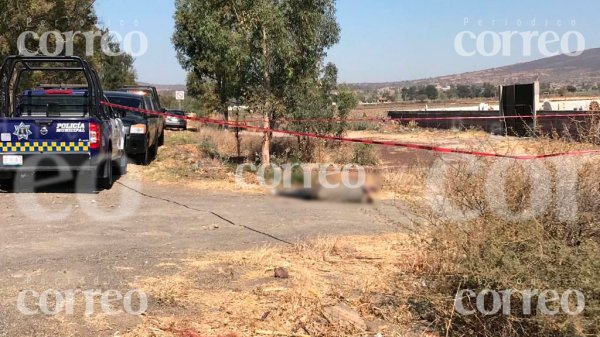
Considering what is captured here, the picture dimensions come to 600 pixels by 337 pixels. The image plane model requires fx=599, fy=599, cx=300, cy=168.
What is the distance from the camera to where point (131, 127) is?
1380 centimetres

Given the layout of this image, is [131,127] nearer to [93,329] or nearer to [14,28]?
[14,28]

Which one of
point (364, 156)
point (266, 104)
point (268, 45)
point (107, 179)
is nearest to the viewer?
point (107, 179)

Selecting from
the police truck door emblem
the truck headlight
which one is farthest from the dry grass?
the truck headlight

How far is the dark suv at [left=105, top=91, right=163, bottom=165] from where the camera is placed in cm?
1380

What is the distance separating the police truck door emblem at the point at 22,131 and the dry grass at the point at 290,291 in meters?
4.78

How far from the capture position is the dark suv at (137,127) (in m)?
13.8

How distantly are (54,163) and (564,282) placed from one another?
8405 mm

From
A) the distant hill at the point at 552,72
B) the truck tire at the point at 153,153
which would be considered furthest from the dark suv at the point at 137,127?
the distant hill at the point at 552,72

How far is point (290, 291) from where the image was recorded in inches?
216

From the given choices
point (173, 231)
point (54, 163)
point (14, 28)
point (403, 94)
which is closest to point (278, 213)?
point (173, 231)

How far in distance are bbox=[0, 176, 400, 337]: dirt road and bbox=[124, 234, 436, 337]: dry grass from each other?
13.8 inches

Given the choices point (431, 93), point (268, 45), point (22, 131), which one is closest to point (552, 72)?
point (431, 93)

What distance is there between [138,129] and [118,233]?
618 centimetres

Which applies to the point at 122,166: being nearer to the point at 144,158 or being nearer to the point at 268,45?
the point at 144,158
